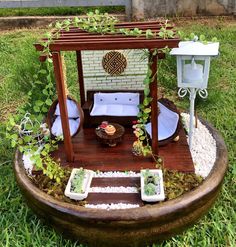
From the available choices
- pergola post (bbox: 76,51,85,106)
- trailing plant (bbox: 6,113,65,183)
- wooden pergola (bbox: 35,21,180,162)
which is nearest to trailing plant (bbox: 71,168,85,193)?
trailing plant (bbox: 6,113,65,183)

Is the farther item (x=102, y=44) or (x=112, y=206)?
(x=112, y=206)

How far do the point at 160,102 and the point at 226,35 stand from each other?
3.55 metres

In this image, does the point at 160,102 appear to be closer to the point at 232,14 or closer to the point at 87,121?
the point at 87,121

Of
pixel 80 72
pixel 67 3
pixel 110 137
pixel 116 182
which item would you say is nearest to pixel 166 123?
pixel 110 137

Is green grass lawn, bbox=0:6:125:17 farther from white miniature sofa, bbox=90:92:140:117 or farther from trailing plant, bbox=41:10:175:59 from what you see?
trailing plant, bbox=41:10:175:59

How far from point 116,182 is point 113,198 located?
155 millimetres

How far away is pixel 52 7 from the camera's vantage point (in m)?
7.70

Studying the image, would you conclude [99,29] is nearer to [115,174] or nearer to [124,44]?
[124,44]

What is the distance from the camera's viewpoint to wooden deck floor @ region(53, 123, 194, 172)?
286cm

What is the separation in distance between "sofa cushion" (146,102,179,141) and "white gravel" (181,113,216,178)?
0.20m

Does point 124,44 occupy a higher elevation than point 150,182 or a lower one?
higher

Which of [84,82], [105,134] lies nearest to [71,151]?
[105,134]

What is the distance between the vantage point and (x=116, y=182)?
9.02 feet

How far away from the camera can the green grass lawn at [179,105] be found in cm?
268
